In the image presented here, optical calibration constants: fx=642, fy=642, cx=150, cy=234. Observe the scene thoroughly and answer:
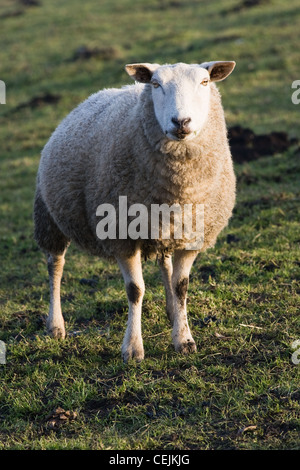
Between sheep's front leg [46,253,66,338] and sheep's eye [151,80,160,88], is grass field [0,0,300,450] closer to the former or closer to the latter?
sheep's front leg [46,253,66,338]

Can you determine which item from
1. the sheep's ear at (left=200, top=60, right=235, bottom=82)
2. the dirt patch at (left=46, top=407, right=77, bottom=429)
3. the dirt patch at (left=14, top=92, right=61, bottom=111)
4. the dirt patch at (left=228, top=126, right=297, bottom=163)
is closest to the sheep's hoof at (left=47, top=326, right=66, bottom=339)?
the dirt patch at (left=46, top=407, right=77, bottom=429)

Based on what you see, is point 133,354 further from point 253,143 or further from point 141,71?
point 253,143

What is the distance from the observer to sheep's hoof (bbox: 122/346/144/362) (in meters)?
4.54

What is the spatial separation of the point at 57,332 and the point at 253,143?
588cm

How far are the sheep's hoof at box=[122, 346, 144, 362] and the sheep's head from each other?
1.55 metres

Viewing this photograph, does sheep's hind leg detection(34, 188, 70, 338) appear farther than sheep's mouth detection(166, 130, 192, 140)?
Yes

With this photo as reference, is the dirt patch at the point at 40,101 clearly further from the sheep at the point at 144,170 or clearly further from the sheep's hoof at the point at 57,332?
the sheep's hoof at the point at 57,332

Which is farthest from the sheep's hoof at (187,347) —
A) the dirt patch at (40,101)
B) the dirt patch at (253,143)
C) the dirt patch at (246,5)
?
the dirt patch at (246,5)

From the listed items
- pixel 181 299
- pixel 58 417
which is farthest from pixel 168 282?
pixel 58 417

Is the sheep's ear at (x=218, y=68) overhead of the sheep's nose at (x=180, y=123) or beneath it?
overhead

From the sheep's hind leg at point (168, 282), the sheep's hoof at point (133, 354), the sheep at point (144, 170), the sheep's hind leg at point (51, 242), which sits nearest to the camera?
the sheep at point (144, 170)

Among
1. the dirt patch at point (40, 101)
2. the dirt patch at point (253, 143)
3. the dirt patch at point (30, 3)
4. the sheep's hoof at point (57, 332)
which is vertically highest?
the dirt patch at point (30, 3)

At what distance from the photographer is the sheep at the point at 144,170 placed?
417cm

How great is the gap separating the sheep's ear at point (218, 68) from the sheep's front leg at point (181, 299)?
1.26m
